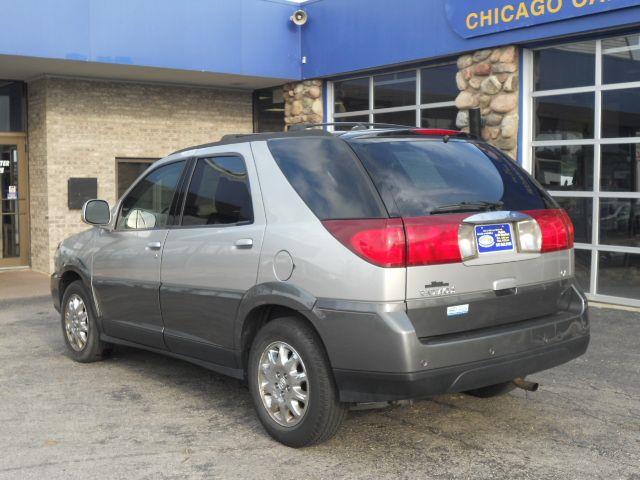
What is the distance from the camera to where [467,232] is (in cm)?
405

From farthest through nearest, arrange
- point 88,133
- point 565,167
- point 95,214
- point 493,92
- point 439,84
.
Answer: point 88,133 < point 439,84 < point 493,92 < point 565,167 < point 95,214

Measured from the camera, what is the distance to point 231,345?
4754 millimetres

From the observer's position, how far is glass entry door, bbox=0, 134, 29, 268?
44.2ft

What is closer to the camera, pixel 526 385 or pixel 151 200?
pixel 526 385

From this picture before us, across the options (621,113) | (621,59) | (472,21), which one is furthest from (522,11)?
(621,113)

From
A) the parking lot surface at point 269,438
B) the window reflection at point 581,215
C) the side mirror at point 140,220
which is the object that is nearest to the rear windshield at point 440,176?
the parking lot surface at point 269,438

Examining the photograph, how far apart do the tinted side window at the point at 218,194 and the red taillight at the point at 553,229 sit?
1.74m

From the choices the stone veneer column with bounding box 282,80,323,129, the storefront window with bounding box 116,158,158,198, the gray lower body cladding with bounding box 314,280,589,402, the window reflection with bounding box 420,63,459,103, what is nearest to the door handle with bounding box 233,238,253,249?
the gray lower body cladding with bounding box 314,280,589,402

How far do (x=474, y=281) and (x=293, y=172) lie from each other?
1.26 meters

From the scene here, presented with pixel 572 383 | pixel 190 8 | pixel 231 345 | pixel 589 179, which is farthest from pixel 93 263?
pixel 190 8

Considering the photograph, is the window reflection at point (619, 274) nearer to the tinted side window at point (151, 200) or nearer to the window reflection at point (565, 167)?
the window reflection at point (565, 167)

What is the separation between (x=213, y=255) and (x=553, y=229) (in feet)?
6.96

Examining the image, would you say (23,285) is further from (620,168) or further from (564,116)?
(620,168)

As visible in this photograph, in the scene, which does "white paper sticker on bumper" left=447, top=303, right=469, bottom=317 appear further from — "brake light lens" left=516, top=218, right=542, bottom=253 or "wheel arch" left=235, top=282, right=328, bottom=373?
"wheel arch" left=235, top=282, right=328, bottom=373
